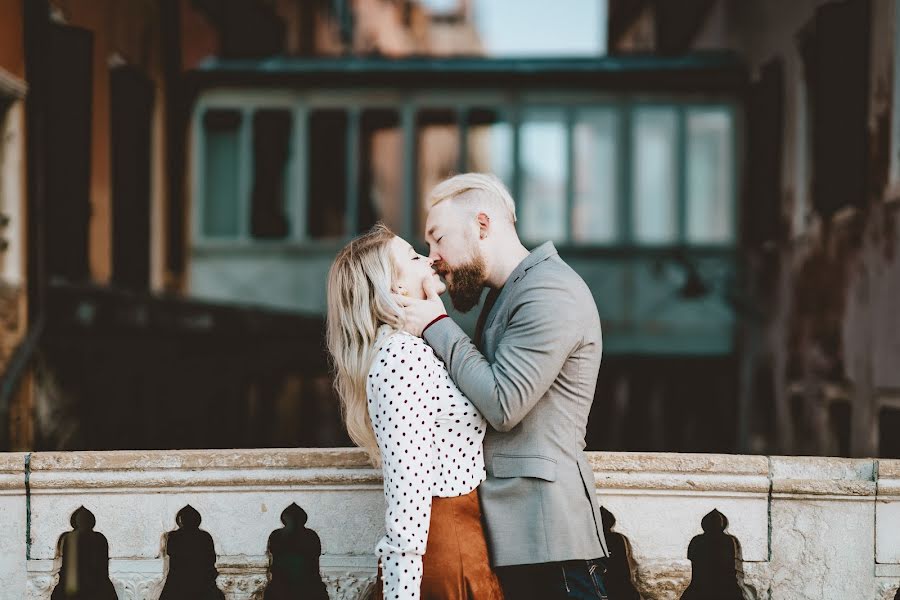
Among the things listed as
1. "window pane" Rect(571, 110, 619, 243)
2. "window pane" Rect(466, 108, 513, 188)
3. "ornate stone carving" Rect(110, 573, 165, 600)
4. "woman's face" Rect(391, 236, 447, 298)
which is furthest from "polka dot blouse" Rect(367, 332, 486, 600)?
"window pane" Rect(571, 110, 619, 243)

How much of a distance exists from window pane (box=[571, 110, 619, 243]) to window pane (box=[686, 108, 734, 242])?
0.91 m

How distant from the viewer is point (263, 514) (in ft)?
9.45

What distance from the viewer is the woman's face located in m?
2.51

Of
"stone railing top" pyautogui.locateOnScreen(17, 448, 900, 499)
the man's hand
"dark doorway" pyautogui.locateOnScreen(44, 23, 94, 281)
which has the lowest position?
"stone railing top" pyautogui.locateOnScreen(17, 448, 900, 499)

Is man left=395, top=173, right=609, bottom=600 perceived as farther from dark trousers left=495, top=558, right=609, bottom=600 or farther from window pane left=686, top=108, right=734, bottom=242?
window pane left=686, top=108, right=734, bottom=242

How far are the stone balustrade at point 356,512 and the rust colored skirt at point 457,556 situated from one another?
1.63ft

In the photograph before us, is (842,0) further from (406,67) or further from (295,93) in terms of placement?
(295,93)

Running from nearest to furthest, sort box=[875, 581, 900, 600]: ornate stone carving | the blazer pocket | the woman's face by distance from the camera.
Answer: the blazer pocket
the woman's face
box=[875, 581, 900, 600]: ornate stone carving

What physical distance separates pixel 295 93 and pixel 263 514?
9466 mm

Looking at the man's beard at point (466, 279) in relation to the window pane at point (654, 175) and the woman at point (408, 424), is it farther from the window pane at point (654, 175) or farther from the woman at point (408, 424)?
the window pane at point (654, 175)

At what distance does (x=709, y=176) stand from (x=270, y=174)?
212 inches

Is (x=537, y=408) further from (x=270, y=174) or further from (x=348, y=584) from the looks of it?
(x=270, y=174)

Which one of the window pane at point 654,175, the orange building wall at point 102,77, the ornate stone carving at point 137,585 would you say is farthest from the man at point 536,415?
the window pane at point 654,175

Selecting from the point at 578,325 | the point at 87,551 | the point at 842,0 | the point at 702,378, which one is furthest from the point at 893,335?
the point at 87,551
